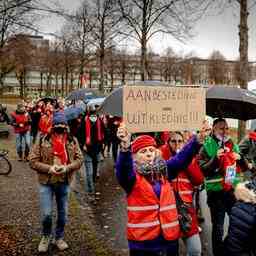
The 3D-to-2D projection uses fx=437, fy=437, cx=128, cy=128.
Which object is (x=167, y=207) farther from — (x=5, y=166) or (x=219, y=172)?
(x=5, y=166)

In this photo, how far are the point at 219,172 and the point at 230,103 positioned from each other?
1330 millimetres

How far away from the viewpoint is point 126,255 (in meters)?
5.56

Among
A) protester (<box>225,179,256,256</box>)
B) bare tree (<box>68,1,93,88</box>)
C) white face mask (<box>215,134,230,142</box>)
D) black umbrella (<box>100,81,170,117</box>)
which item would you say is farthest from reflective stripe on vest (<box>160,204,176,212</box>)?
bare tree (<box>68,1,93,88</box>)

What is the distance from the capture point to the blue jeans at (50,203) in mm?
5406

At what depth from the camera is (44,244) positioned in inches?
219

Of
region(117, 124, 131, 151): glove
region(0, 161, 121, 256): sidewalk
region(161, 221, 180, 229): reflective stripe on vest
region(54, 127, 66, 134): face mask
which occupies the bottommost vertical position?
region(0, 161, 121, 256): sidewalk

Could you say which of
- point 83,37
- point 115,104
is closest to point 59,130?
point 115,104

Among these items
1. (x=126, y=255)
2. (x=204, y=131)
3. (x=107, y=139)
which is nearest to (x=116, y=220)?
(x=126, y=255)

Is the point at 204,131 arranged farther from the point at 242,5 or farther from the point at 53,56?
the point at 53,56

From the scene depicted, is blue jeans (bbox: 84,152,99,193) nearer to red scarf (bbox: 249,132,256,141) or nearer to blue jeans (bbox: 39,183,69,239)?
blue jeans (bbox: 39,183,69,239)

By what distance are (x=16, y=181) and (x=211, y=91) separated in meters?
5.98

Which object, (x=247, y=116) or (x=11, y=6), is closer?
(x=247, y=116)

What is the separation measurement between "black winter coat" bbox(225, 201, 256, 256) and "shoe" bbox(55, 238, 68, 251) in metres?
3.30

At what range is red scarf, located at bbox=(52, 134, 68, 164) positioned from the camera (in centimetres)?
542
